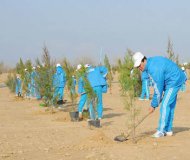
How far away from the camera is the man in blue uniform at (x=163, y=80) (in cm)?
800

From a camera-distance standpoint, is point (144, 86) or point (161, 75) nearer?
point (161, 75)

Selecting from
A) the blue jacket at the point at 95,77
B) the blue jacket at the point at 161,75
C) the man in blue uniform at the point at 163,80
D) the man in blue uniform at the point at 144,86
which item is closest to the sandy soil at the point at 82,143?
the man in blue uniform at the point at 163,80

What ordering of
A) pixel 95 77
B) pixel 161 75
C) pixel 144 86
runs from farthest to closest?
pixel 144 86, pixel 95 77, pixel 161 75

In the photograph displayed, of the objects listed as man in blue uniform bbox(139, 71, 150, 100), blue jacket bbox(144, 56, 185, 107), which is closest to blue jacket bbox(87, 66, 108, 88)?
blue jacket bbox(144, 56, 185, 107)

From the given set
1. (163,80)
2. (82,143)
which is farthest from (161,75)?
(82,143)

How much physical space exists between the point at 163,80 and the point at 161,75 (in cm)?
11

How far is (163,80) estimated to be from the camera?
8.06m

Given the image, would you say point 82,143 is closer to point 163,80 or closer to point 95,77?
point 163,80

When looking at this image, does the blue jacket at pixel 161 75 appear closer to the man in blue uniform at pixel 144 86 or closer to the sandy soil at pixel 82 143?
the sandy soil at pixel 82 143

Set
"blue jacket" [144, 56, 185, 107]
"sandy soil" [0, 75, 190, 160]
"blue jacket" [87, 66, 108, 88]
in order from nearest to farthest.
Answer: "sandy soil" [0, 75, 190, 160] < "blue jacket" [144, 56, 185, 107] < "blue jacket" [87, 66, 108, 88]

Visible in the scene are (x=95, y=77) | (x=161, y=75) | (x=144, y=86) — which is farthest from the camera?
(x=144, y=86)

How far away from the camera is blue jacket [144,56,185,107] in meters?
8.00

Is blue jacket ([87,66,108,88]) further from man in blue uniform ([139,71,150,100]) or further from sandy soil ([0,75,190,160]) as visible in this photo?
man in blue uniform ([139,71,150,100])

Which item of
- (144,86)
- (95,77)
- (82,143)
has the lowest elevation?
(144,86)
